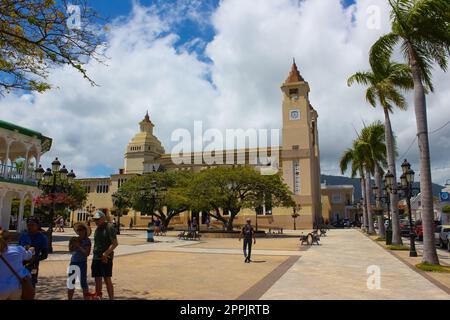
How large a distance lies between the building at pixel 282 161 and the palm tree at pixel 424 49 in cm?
3326

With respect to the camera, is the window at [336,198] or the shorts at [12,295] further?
the window at [336,198]

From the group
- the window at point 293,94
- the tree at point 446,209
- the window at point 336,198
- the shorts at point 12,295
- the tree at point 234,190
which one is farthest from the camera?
the window at point 336,198

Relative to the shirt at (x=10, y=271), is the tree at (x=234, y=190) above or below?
above

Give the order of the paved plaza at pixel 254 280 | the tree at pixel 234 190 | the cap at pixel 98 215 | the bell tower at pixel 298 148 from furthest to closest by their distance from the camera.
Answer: the bell tower at pixel 298 148 → the tree at pixel 234 190 → the paved plaza at pixel 254 280 → the cap at pixel 98 215

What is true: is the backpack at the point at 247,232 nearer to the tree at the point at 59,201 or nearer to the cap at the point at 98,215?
the cap at the point at 98,215

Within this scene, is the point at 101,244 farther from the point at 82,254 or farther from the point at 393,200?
the point at 393,200

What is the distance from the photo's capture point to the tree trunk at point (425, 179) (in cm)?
1288

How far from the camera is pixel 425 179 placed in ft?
42.4

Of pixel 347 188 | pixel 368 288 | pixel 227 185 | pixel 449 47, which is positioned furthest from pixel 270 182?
pixel 347 188

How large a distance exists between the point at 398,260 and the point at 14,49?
602 inches

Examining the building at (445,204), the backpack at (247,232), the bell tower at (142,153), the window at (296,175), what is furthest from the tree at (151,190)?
the backpack at (247,232)

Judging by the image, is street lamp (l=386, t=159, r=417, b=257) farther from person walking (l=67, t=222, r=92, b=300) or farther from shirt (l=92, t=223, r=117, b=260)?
person walking (l=67, t=222, r=92, b=300)

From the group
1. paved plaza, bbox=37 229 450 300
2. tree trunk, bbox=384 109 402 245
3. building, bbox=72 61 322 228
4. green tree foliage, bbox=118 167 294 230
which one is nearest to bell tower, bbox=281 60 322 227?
building, bbox=72 61 322 228
